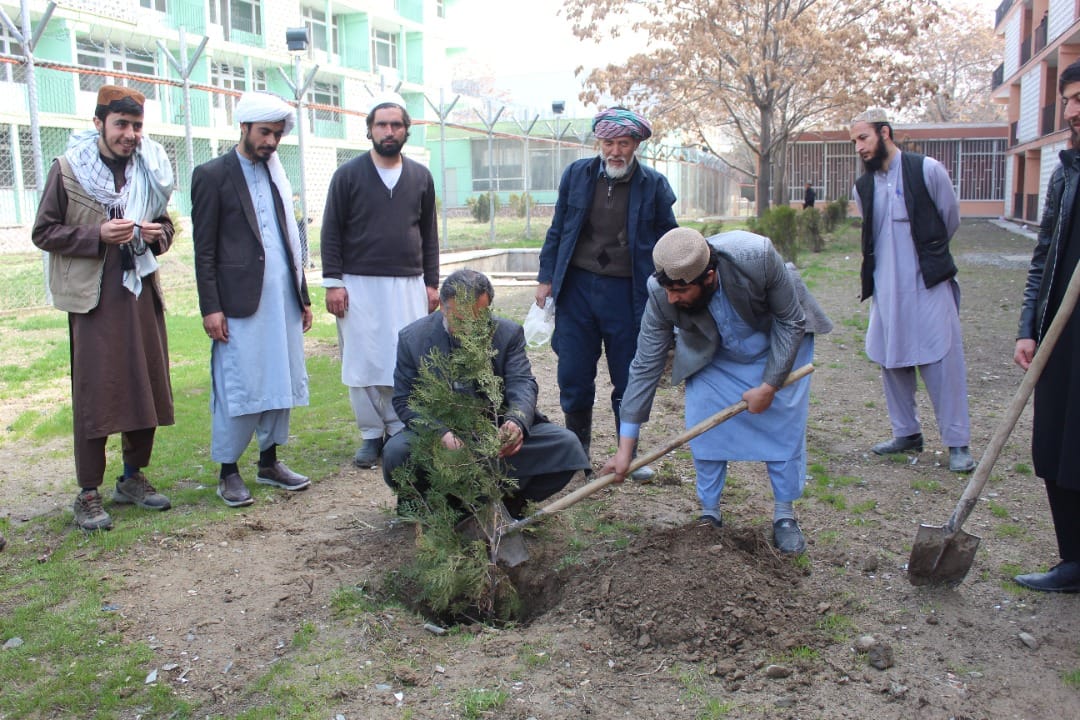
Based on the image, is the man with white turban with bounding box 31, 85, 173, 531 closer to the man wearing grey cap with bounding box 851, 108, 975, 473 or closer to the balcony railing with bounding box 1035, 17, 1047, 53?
the man wearing grey cap with bounding box 851, 108, 975, 473

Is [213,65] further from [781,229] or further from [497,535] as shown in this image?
[497,535]

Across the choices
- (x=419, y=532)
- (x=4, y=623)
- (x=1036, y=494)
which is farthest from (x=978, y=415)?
(x=4, y=623)

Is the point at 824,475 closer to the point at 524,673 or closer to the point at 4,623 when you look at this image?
the point at 524,673

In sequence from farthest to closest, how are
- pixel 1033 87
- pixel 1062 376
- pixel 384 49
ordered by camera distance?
pixel 384 49 → pixel 1033 87 → pixel 1062 376

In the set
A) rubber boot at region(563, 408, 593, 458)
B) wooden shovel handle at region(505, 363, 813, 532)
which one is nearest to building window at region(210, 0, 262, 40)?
rubber boot at region(563, 408, 593, 458)

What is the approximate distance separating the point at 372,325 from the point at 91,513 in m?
1.78

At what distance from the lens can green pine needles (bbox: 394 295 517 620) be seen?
3717 millimetres

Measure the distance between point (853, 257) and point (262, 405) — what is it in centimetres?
1571

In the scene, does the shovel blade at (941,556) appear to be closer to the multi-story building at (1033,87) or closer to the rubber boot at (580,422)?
the rubber boot at (580,422)

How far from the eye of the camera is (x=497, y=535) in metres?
3.88

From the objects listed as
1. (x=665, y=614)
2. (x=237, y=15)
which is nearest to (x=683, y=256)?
(x=665, y=614)

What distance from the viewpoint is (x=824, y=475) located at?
206 inches

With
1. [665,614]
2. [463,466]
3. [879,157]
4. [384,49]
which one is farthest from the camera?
[384,49]

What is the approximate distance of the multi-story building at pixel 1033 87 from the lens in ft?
84.8
